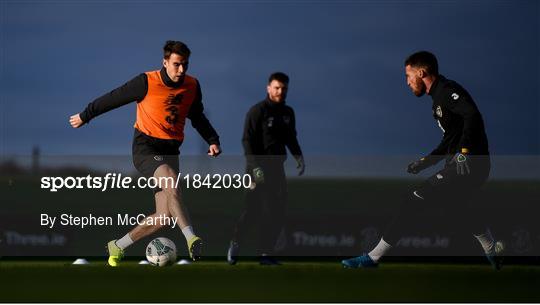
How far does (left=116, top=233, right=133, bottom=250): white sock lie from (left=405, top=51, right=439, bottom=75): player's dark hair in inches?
159

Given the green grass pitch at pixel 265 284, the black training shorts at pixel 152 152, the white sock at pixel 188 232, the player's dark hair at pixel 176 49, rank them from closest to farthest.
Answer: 1. the green grass pitch at pixel 265 284
2. the player's dark hair at pixel 176 49
3. the white sock at pixel 188 232
4. the black training shorts at pixel 152 152

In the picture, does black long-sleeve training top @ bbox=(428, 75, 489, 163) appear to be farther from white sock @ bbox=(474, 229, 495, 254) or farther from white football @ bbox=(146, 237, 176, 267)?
Result: white football @ bbox=(146, 237, 176, 267)

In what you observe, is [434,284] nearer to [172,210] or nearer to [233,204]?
[172,210]

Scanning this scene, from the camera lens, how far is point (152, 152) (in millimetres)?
9016

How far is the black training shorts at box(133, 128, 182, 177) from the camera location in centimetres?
901

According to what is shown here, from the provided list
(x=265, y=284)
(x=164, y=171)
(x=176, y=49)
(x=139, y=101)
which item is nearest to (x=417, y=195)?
(x=265, y=284)

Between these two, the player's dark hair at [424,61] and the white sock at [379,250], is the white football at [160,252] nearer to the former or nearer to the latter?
the white sock at [379,250]

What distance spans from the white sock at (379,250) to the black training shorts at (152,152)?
106 inches

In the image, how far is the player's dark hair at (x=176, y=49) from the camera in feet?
28.8

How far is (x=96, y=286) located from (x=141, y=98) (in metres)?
2.25

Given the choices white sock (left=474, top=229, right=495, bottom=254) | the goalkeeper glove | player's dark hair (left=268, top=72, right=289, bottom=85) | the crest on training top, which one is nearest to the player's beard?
the crest on training top

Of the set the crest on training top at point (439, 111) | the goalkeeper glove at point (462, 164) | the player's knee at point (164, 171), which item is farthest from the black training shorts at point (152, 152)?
the goalkeeper glove at point (462, 164)

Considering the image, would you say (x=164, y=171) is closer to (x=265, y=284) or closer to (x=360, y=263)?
(x=265, y=284)

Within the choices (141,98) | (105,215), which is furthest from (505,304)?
(105,215)
